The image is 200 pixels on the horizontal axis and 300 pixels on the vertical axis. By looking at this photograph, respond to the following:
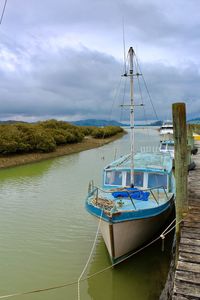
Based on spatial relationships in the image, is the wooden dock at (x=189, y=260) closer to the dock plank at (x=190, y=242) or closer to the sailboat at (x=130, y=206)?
the dock plank at (x=190, y=242)

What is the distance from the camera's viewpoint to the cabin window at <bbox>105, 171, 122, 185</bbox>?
10836mm

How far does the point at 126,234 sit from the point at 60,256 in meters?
2.74

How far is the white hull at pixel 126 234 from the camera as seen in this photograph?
25.3 ft

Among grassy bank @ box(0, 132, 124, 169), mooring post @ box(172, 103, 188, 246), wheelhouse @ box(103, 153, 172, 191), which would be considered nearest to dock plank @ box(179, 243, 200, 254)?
mooring post @ box(172, 103, 188, 246)

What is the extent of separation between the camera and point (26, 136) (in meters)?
31.5

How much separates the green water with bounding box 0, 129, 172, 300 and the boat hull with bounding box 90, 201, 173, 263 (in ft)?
1.60

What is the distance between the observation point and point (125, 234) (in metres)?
7.91

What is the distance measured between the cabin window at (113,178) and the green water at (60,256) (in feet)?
7.33

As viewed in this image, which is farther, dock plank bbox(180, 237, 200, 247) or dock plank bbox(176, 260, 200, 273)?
dock plank bbox(180, 237, 200, 247)

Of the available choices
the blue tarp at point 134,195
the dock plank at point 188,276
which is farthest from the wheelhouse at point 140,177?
the dock plank at point 188,276

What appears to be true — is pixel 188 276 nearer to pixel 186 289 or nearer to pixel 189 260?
pixel 186 289

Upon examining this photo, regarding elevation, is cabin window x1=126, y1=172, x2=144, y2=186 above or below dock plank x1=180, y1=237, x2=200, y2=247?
above

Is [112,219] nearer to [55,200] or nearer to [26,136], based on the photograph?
[55,200]

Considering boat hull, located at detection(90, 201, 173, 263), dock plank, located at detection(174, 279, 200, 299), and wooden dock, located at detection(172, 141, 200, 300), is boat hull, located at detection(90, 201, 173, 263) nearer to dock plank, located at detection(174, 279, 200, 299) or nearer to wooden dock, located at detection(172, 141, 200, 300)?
wooden dock, located at detection(172, 141, 200, 300)
